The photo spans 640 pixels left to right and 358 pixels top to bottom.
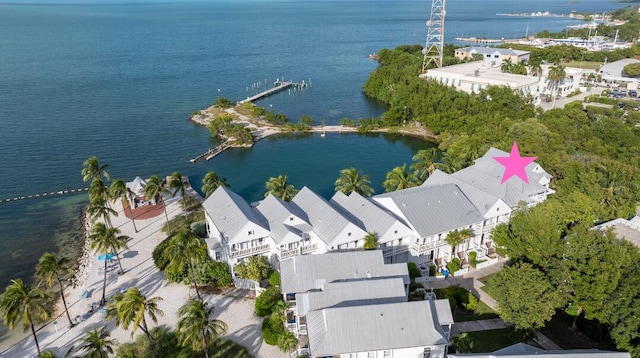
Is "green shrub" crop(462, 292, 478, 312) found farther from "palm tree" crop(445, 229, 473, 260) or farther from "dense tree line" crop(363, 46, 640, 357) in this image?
"palm tree" crop(445, 229, 473, 260)

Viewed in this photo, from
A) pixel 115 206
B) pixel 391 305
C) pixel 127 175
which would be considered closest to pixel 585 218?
pixel 391 305

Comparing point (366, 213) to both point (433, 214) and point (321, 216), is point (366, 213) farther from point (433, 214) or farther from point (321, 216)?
point (433, 214)

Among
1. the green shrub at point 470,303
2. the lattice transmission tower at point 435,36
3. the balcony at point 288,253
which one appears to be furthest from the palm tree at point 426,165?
the lattice transmission tower at point 435,36

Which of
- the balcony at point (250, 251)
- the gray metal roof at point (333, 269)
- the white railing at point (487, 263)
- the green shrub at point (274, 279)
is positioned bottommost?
the white railing at point (487, 263)

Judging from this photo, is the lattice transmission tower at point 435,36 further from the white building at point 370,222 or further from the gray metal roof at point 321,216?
the gray metal roof at point 321,216

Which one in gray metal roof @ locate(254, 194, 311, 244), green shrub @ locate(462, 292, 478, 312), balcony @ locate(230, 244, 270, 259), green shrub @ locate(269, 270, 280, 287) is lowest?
green shrub @ locate(462, 292, 478, 312)

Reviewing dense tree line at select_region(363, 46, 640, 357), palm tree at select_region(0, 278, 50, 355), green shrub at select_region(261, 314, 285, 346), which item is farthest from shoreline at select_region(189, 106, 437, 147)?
palm tree at select_region(0, 278, 50, 355)

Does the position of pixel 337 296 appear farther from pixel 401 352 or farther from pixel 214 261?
pixel 214 261
